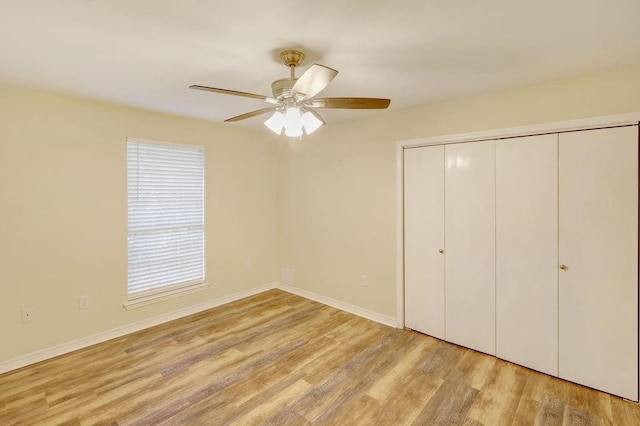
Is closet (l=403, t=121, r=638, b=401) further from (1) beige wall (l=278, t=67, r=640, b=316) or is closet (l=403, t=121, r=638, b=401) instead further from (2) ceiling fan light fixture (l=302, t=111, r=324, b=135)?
(2) ceiling fan light fixture (l=302, t=111, r=324, b=135)

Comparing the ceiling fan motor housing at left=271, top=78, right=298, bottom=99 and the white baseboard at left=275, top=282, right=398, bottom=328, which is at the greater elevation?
the ceiling fan motor housing at left=271, top=78, right=298, bottom=99

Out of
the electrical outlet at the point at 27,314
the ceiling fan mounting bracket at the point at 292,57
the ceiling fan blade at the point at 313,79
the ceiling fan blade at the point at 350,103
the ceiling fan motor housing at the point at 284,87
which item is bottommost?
the electrical outlet at the point at 27,314

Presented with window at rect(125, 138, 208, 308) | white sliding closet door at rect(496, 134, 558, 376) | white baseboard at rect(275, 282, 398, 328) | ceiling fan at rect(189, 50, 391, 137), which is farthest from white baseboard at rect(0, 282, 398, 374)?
ceiling fan at rect(189, 50, 391, 137)

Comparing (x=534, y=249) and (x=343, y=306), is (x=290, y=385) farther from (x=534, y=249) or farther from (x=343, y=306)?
(x=534, y=249)

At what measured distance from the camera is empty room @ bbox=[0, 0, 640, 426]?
5.93 feet

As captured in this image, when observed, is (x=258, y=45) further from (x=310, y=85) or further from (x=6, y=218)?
(x=6, y=218)

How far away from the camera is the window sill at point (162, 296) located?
10.8ft

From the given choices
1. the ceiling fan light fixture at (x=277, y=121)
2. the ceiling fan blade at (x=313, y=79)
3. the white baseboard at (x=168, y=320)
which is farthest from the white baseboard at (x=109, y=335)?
the ceiling fan blade at (x=313, y=79)

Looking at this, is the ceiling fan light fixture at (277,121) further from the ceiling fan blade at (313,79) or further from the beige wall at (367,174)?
the beige wall at (367,174)

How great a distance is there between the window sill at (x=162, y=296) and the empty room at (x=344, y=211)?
0.08 ft

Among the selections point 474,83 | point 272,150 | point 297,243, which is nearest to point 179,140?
point 272,150

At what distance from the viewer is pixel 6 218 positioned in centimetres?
256

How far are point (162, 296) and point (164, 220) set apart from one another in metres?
0.88

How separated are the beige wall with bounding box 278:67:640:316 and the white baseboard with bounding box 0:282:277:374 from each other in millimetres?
1093
